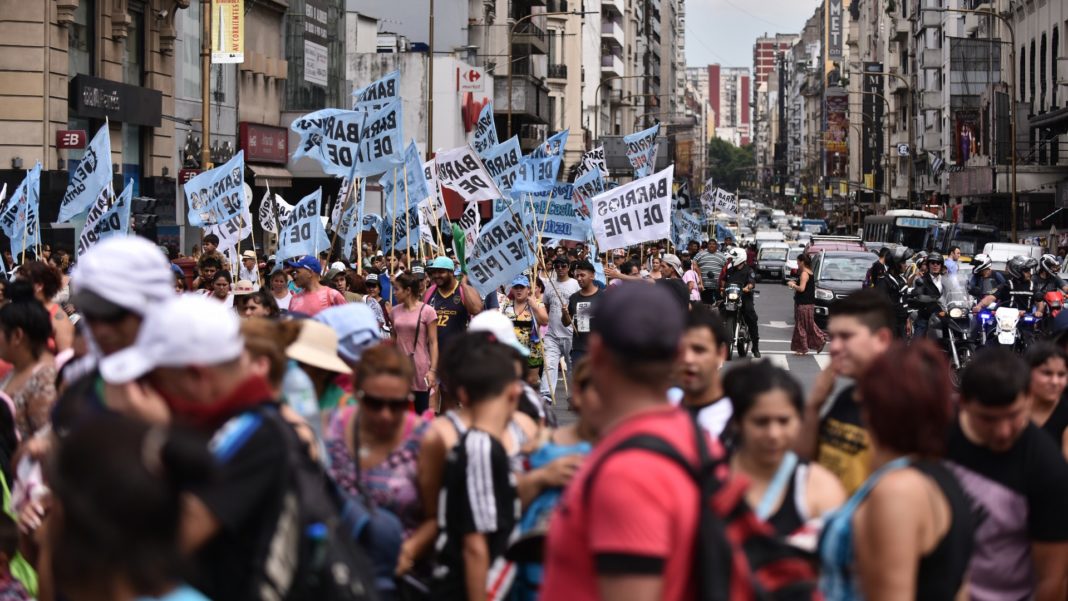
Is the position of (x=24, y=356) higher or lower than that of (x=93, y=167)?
lower

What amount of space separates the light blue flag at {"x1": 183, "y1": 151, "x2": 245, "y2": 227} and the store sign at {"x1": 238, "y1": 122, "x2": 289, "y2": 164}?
67.0 ft

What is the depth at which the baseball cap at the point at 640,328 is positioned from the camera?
346 cm

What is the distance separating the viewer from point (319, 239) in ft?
60.7

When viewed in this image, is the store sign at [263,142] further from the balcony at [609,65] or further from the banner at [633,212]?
the balcony at [609,65]

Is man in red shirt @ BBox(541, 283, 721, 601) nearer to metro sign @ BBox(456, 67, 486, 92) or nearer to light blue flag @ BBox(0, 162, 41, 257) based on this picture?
light blue flag @ BBox(0, 162, 41, 257)

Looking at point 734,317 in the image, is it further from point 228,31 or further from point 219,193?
point 228,31

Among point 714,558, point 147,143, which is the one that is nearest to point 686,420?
point 714,558

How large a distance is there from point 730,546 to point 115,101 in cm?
2914

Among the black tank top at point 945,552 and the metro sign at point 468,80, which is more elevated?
the metro sign at point 468,80

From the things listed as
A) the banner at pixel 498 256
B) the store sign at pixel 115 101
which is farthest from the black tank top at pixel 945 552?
the store sign at pixel 115 101

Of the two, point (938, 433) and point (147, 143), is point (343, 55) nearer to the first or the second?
point (147, 143)

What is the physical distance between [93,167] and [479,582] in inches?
533

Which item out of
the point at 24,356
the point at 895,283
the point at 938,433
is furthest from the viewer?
the point at 895,283

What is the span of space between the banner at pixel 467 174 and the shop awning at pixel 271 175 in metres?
21.3
